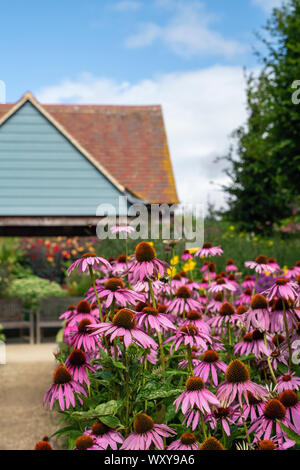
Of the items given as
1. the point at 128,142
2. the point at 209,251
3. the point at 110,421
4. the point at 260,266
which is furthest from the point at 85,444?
the point at 128,142

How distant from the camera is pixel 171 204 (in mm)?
9391

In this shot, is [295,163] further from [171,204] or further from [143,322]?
[143,322]

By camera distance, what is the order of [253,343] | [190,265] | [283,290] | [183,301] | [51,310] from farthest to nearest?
[51,310] < [190,265] < [183,301] < [253,343] < [283,290]

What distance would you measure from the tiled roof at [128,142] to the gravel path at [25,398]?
12.4 feet

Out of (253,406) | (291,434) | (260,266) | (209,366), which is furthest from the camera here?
(260,266)

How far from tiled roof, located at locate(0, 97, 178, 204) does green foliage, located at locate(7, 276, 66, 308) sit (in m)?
2.65

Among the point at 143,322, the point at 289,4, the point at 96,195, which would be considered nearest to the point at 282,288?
the point at 143,322

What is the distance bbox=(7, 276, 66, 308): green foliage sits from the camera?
31.3 feet

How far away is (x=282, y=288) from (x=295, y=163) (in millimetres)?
8352

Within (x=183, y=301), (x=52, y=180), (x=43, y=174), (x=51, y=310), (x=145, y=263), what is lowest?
(x=51, y=310)

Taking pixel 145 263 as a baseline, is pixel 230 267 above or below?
below

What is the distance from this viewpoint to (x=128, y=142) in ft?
38.2

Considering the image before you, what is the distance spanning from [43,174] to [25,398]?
4645 mm

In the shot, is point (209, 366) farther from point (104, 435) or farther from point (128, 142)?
point (128, 142)
